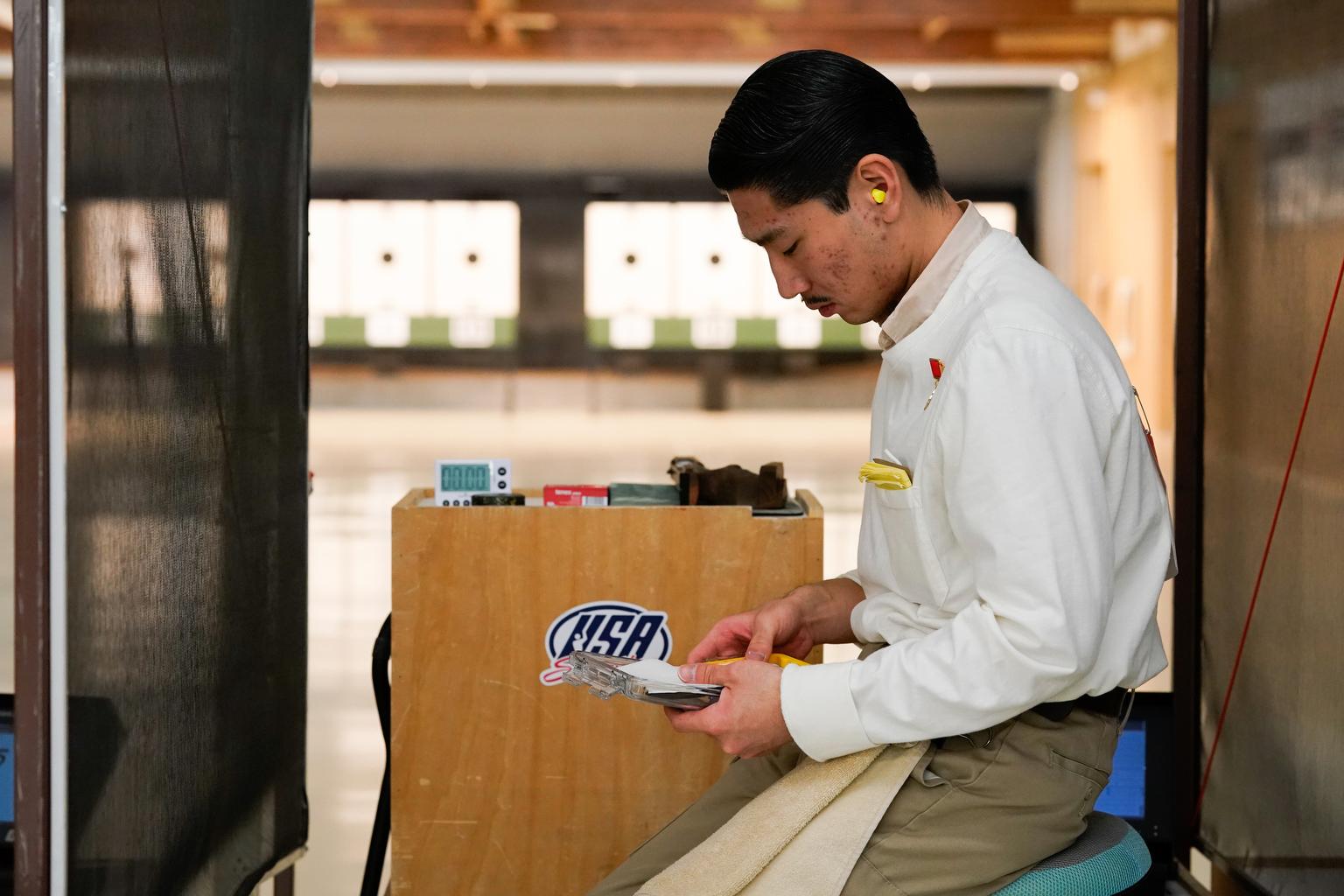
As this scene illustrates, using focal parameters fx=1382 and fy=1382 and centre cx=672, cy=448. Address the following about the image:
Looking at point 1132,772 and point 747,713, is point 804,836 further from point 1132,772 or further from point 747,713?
point 1132,772

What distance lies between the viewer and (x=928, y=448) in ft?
3.90

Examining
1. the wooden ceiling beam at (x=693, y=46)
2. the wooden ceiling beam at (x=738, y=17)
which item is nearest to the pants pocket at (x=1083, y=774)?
the wooden ceiling beam at (x=738, y=17)

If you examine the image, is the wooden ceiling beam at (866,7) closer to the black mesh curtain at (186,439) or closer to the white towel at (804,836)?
the black mesh curtain at (186,439)

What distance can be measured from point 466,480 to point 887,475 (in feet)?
2.39

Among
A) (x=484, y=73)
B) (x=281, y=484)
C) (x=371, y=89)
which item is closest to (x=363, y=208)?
(x=371, y=89)

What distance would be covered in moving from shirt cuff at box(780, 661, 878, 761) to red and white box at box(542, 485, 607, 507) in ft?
2.20

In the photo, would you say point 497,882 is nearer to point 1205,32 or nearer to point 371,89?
point 1205,32

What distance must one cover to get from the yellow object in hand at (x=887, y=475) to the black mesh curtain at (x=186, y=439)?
725 millimetres

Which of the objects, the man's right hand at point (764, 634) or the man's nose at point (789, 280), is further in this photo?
the man's right hand at point (764, 634)

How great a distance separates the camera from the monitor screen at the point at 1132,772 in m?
2.20

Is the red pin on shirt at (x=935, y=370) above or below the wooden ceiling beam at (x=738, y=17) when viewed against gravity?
below

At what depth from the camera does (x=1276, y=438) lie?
6.55 feet

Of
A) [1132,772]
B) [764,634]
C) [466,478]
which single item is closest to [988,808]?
[764,634]

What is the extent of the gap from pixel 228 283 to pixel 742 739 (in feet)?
3.14
